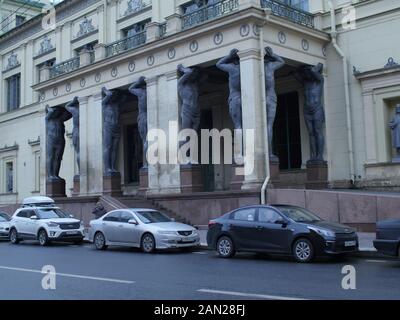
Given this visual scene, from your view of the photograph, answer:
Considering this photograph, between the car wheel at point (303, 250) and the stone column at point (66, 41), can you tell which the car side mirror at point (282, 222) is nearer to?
the car wheel at point (303, 250)

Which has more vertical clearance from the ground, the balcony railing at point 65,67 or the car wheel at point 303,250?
the balcony railing at point 65,67

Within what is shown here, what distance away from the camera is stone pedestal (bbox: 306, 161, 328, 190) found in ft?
80.5

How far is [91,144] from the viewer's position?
29.6m

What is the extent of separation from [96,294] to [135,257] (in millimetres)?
6828

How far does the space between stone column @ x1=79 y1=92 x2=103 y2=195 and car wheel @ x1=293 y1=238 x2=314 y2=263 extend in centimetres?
1632

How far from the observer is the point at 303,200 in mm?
20359

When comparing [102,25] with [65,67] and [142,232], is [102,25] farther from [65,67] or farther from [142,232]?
[142,232]

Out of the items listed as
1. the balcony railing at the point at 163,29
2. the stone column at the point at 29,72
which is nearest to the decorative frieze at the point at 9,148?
the stone column at the point at 29,72

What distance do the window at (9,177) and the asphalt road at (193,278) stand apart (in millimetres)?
29758

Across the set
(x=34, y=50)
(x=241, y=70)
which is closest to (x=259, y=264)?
(x=241, y=70)

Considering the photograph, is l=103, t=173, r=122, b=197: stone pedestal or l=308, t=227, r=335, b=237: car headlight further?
l=103, t=173, r=122, b=197: stone pedestal

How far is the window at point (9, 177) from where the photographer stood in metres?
45.2

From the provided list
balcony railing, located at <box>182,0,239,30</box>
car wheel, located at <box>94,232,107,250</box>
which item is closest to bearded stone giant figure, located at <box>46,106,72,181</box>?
balcony railing, located at <box>182,0,239,30</box>

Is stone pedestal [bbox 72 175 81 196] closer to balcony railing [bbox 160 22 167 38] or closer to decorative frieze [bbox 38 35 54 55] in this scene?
balcony railing [bbox 160 22 167 38]
